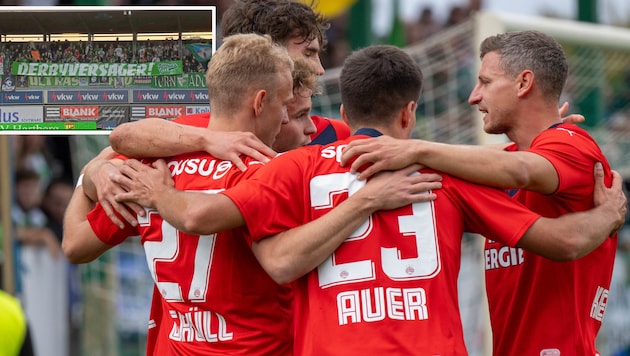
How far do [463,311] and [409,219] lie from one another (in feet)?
18.5

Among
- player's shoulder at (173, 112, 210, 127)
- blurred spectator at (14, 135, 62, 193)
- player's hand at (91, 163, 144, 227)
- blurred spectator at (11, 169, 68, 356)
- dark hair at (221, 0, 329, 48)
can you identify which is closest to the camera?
player's hand at (91, 163, 144, 227)

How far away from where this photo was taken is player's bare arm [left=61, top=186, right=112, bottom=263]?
14.3ft

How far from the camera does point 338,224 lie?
3.77 metres

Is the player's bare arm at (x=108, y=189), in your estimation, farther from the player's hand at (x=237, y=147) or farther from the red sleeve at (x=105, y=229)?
the player's hand at (x=237, y=147)

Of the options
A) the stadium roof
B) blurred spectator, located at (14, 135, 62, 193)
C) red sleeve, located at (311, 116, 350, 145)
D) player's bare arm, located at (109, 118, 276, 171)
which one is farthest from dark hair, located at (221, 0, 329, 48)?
blurred spectator, located at (14, 135, 62, 193)

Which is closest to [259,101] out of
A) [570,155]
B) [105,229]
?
[105,229]

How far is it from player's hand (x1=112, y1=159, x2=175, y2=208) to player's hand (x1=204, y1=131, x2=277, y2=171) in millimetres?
210

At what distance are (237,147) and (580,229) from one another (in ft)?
4.23

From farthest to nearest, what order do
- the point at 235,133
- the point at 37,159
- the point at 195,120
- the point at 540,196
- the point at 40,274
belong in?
the point at 37,159, the point at 40,274, the point at 195,120, the point at 540,196, the point at 235,133

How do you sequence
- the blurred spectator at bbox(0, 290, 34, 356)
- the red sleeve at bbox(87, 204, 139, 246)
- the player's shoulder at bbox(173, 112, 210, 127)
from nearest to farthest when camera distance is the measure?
1. the blurred spectator at bbox(0, 290, 34, 356)
2. the red sleeve at bbox(87, 204, 139, 246)
3. the player's shoulder at bbox(173, 112, 210, 127)

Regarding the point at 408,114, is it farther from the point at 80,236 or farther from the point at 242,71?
the point at 80,236

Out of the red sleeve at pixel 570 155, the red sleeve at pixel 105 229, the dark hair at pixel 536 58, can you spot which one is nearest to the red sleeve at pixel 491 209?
the red sleeve at pixel 570 155

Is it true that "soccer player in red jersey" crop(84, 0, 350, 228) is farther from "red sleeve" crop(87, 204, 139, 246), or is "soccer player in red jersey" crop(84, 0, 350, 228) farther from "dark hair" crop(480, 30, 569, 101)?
"dark hair" crop(480, 30, 569, 101)

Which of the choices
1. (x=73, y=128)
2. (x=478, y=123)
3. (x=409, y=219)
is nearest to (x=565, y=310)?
(x=409, y=219)
